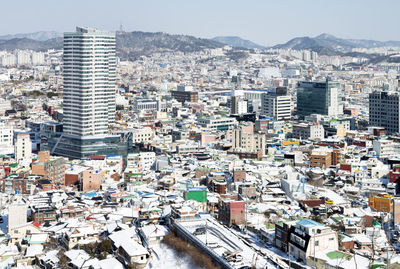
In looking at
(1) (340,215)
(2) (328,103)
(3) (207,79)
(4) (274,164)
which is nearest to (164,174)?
(4) (274,164)

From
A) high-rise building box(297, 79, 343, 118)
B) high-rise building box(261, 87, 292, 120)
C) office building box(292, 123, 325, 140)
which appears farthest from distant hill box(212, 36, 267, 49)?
office building box(292, 123, 325, 140)

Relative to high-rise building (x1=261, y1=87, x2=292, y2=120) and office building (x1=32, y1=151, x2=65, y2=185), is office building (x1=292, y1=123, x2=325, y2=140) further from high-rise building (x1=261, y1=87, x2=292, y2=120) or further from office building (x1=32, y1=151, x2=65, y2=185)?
office building (x1=32, y1=151, x2=65, y2=185)

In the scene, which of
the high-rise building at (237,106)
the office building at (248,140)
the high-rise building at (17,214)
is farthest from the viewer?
the high-rise building at (237,106)

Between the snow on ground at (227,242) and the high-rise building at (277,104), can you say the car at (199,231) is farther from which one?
the high-rise building at (277,104)

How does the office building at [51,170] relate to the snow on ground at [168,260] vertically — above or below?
above

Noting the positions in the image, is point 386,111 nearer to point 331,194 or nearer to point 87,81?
point 87,81

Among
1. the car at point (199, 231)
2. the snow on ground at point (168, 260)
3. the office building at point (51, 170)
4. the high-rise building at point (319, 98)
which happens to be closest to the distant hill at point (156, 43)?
the high-rise building at point (319, 98)
